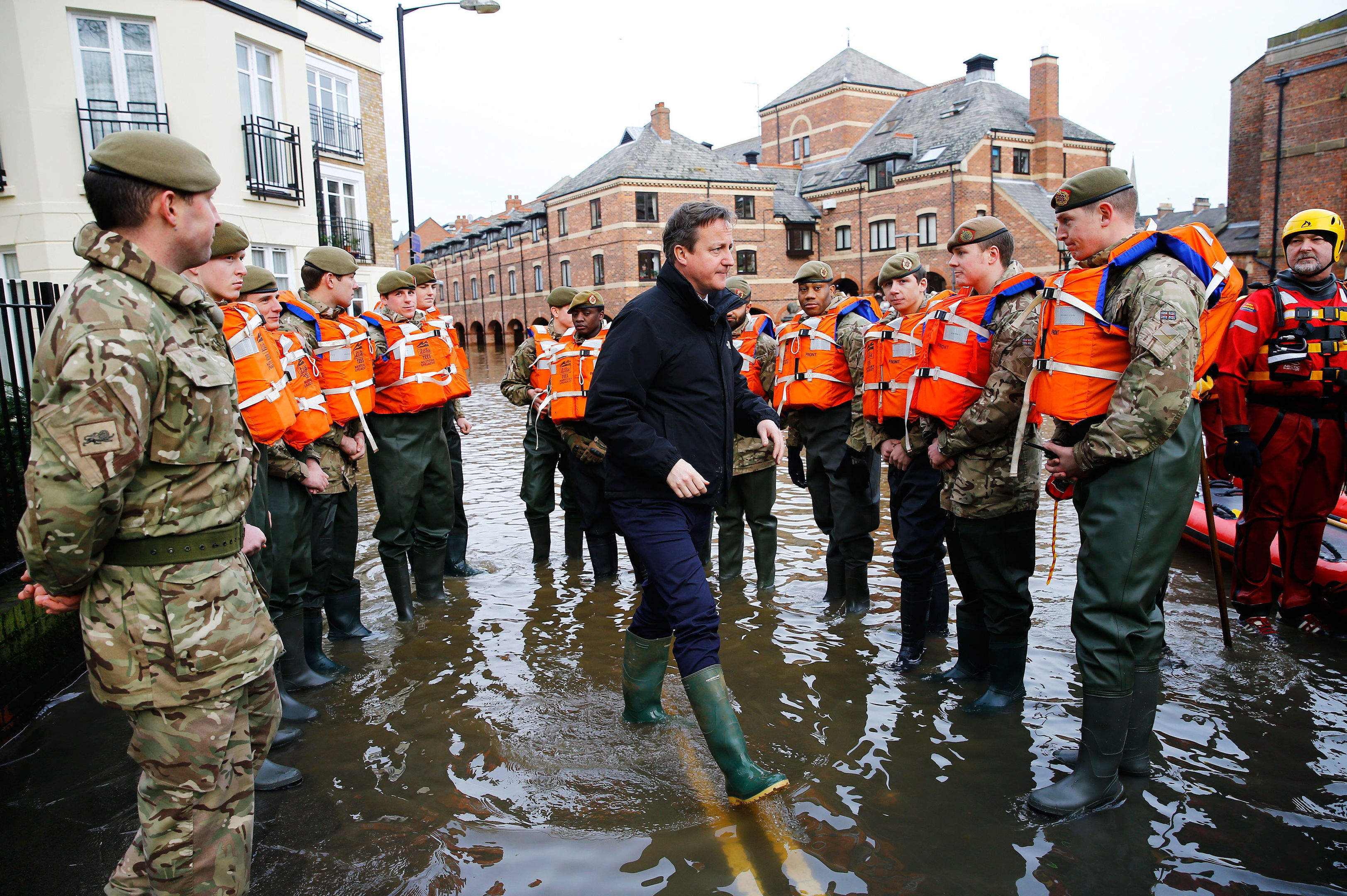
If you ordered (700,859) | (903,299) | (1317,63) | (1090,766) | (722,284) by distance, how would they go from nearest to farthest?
(700,859)
(1090,766)
(722,284)
(903,299)
(1317,63)

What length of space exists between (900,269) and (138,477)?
15.3 ft

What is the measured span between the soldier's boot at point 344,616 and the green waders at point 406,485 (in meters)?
0.34

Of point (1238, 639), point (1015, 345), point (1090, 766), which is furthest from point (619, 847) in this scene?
point (1238, 639)

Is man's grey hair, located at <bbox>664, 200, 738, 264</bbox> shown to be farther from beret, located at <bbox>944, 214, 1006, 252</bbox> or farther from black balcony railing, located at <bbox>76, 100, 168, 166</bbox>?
black balcony railing, located at <bbox>76, 100, 168, 166</bbox>

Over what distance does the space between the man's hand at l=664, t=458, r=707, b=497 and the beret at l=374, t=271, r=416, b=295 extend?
372cm

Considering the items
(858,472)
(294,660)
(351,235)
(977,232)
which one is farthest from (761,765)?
(351,235)

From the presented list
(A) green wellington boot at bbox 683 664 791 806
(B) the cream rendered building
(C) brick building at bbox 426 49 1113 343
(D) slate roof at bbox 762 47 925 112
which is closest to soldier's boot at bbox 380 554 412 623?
(A) green wellington boot at bbox 683 664 791 806

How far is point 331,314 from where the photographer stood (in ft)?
18.7

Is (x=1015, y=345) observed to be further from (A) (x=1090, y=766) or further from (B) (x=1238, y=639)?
(B) (x=1238, y=639)

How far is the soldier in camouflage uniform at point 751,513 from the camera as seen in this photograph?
661cm

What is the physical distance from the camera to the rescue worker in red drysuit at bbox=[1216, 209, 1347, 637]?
16.8ft

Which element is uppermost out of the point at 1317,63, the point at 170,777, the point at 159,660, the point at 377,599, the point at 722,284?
the point at 1317,63

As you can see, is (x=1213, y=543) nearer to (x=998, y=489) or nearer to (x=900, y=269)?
(x=998, y=489)

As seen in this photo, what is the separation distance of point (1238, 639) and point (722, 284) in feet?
13.1
